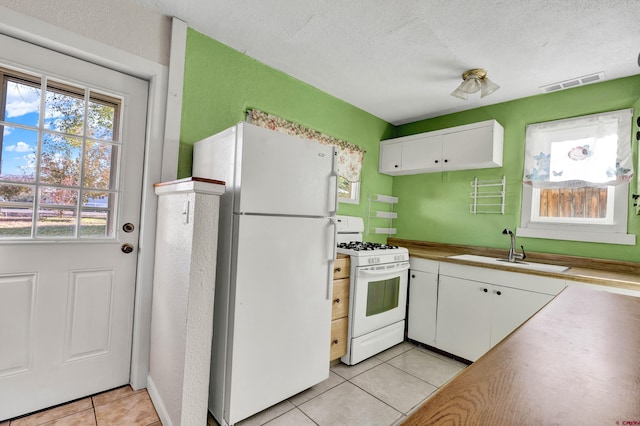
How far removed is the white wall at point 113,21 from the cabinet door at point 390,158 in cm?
248

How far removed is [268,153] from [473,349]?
2.31 metres

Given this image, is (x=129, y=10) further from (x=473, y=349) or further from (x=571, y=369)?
(x=473, y=349)

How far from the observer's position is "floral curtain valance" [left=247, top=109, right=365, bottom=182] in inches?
97.7

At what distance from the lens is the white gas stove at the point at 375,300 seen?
94.5 inches

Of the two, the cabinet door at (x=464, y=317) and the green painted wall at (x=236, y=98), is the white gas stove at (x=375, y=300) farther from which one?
the green painted wall at (x=236, y=98)

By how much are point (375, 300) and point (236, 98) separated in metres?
2.03

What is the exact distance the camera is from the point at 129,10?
184 cm

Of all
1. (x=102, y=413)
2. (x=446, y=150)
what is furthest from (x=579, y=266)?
(x=102, y=413)

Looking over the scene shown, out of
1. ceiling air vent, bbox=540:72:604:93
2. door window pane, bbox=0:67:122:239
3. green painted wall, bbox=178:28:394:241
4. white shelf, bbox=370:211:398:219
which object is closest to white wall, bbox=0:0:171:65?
green painted wall, bbox=178:28:394:241

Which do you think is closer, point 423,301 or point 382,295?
point 382,295

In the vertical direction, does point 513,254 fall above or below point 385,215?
below

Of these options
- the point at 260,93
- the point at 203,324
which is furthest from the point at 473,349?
the point at 260,93

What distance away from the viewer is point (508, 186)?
117 inches

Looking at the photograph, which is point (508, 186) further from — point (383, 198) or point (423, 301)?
point (423, 301)
